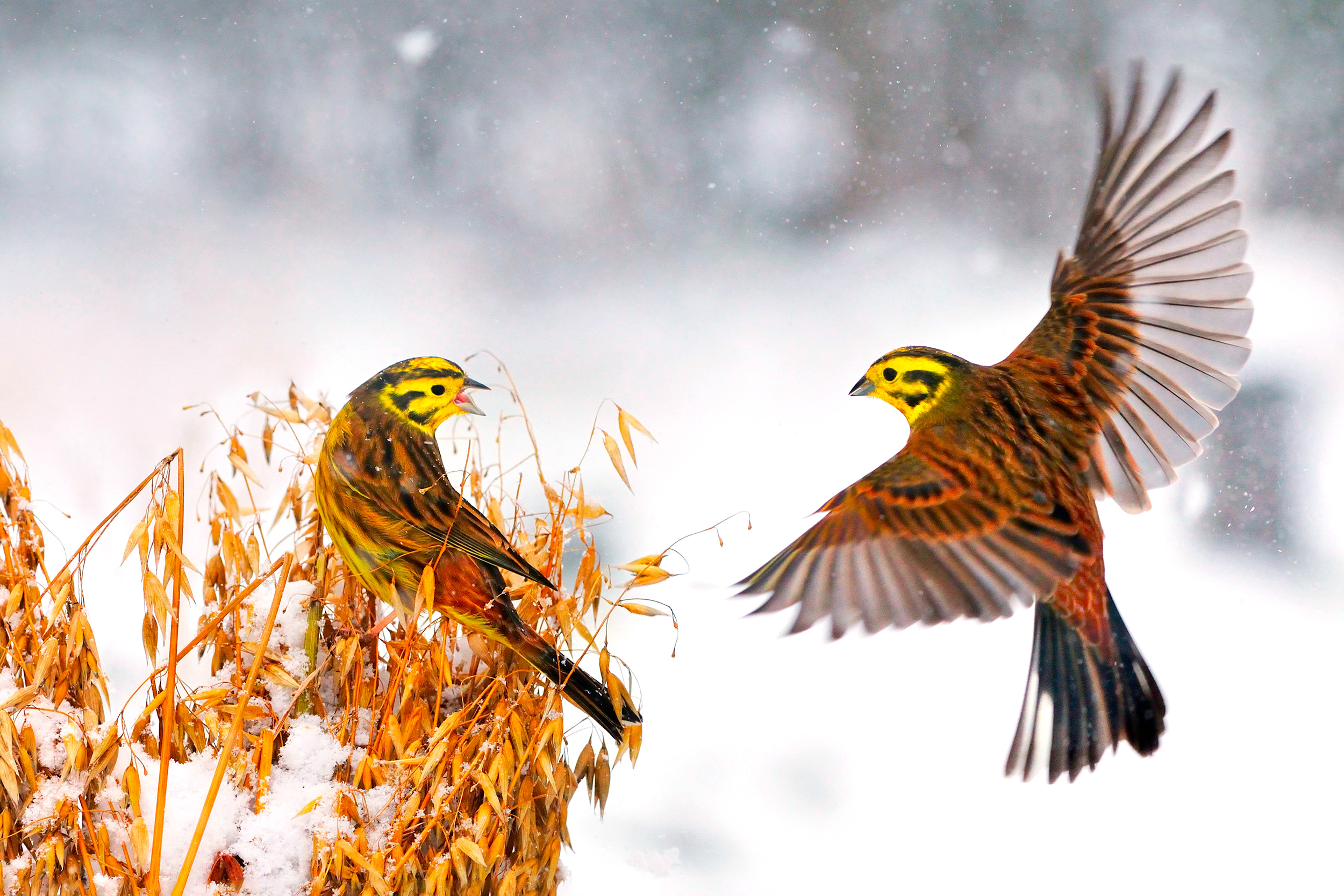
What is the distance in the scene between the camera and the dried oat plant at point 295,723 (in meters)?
0.56

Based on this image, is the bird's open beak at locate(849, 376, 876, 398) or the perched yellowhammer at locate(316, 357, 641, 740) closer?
the perched yellowhammer at locate(316, 357, 641, 740)

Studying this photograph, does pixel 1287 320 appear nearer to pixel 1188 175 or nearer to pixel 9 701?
pixel 1188 175

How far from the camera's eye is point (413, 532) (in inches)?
24.2

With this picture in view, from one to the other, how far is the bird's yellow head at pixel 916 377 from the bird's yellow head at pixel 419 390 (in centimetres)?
29

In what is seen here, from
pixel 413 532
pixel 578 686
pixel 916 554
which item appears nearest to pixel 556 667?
pixel 578 686

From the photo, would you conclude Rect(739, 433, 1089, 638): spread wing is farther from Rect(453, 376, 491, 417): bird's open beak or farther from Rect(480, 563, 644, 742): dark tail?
Rect(453, 376, 491, 417): bird's open beak

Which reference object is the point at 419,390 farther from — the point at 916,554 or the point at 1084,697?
the point at 1084,697

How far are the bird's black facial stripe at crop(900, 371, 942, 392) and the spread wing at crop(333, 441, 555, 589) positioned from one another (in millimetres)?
315

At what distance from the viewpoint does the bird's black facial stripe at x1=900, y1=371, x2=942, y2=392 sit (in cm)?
73

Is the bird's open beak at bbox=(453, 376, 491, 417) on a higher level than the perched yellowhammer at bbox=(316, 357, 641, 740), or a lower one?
higher

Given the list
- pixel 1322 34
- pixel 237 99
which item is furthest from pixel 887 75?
pixel 237 99

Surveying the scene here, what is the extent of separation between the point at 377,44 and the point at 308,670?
0.72 m

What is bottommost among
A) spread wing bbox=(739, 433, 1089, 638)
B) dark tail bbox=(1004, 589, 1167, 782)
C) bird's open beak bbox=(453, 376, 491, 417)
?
dark tail bbox=(1004, 589, 1167, 782)

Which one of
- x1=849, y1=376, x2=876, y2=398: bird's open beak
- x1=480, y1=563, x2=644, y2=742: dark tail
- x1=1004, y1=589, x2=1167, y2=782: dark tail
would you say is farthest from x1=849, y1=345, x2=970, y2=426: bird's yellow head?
x1=480, y1=563, x2=644, y2=742: dark tail
